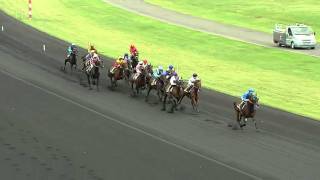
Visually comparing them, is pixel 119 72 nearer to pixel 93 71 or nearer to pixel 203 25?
pixel 93 71

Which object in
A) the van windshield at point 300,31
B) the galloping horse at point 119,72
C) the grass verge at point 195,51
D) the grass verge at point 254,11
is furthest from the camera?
the grass verge at point 254,11

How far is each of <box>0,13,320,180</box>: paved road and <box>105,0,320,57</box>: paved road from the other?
24.1 m

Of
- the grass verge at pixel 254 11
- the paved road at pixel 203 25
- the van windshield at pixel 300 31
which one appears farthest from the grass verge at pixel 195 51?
the grass verge at pixel 254 11

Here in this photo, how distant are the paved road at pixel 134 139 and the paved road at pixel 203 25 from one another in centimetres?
2407

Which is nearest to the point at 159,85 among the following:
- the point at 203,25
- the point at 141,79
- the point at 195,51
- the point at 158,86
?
the point at 158,86

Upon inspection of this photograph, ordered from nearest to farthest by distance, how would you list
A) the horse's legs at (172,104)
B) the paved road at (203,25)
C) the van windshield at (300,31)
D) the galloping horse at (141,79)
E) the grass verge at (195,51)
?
the horse's legs at (172,104) → the galloping horse at (141,79) → the grass verge at (195,51) → the van windshield at (300,31) → the paved road at (203,25)

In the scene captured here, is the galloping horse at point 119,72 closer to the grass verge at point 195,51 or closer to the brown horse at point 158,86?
the brown horse at point 158,86

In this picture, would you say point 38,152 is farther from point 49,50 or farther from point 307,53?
point 307,53

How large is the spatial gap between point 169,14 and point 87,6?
33.9 feet

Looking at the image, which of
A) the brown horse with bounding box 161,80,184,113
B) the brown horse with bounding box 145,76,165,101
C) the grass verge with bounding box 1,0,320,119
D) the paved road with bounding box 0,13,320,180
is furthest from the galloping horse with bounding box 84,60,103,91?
the grass verge with bounding box 1,0,320,119

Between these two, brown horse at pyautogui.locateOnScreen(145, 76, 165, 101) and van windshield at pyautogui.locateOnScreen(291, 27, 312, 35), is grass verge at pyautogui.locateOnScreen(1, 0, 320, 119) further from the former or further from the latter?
brown horse at pyautogui.locateOnScreen(145, 76, 165, 101)

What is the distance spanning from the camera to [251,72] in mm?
36156

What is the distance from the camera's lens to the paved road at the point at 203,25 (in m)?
51.8

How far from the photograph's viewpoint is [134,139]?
19078 mm
